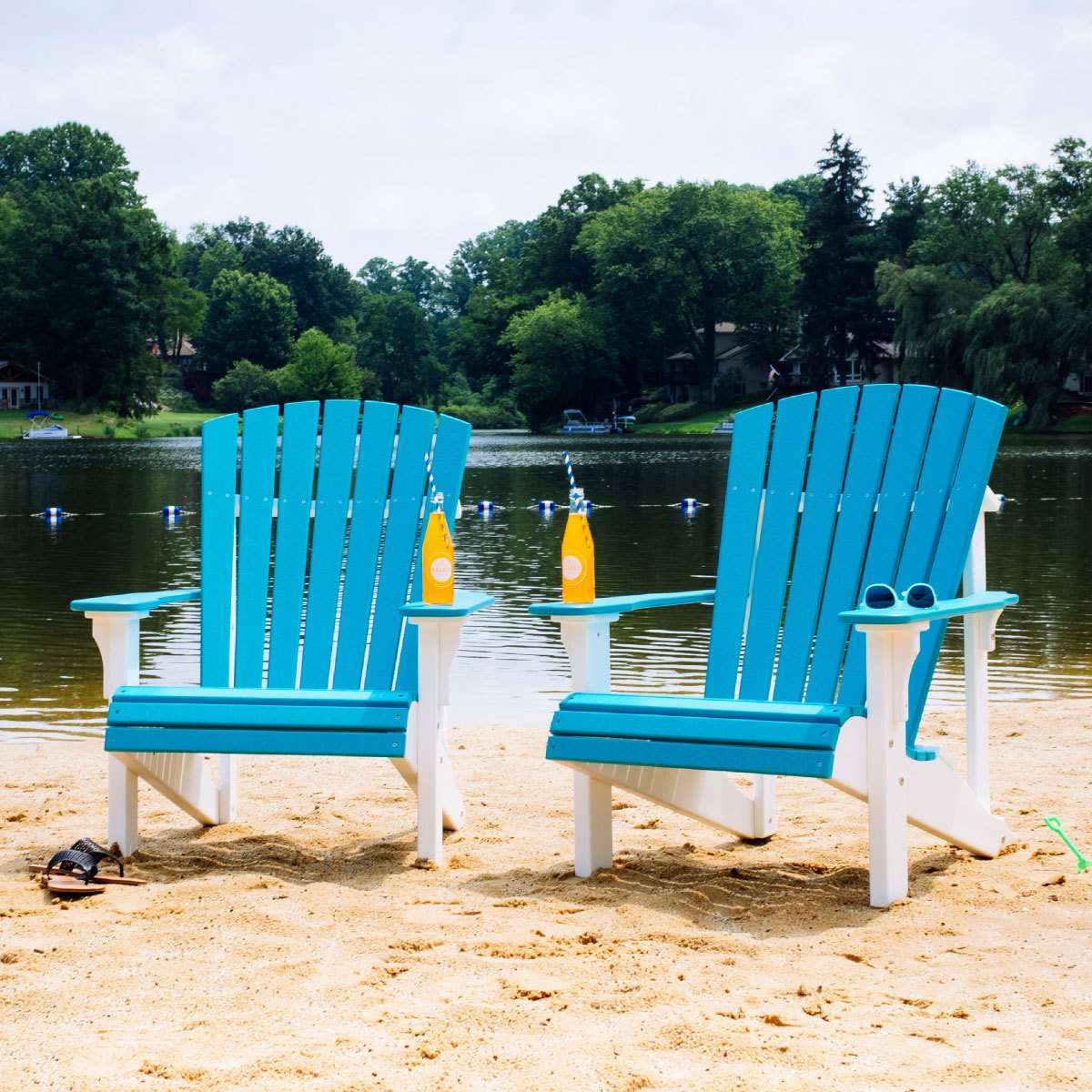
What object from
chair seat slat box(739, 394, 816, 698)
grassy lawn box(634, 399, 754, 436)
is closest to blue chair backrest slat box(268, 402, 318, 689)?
chair seat slat box(739, 394, 816, 698)

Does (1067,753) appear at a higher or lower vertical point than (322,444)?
lower

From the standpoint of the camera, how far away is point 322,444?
4711 millimetres

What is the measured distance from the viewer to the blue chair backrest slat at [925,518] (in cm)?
411

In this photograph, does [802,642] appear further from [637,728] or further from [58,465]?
[58,465]

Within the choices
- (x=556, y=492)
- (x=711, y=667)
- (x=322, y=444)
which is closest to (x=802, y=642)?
(x=711, y=667)

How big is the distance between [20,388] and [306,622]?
265 feet

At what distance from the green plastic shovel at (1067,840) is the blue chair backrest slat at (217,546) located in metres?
2.43

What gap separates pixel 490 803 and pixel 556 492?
77.6 ft

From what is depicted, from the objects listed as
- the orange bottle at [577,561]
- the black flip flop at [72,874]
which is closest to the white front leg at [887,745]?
the orange bottle at [577,561]

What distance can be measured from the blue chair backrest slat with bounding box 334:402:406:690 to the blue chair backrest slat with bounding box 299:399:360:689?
1.5 inches

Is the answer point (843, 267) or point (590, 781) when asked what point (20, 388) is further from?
point (590, 781)

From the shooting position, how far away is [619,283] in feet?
248

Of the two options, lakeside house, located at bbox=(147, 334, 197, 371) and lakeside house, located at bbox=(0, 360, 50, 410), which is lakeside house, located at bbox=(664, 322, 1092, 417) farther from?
lakeside house, located at bbox=(147, 334, 197, 371)

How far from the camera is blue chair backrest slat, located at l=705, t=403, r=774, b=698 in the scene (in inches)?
169
